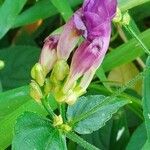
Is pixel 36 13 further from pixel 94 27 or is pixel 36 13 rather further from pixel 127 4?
pixel 94 27

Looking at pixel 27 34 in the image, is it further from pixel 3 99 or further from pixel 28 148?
pixel 28 148

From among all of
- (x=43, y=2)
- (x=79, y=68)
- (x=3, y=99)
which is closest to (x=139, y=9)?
(x=43, y=2)

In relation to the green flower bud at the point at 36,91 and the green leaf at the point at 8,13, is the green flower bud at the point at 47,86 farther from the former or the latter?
the green leaf at the point at 8,13

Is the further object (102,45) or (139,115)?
(139,115)

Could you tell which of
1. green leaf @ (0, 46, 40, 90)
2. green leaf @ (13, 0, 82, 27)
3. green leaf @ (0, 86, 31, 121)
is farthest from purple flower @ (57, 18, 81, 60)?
green leaf @ (0, 46, 40, 90)

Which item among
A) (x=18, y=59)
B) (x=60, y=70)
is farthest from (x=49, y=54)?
(x=18, y=59)

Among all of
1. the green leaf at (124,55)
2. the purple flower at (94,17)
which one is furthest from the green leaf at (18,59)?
the purple flower at (94,17)
